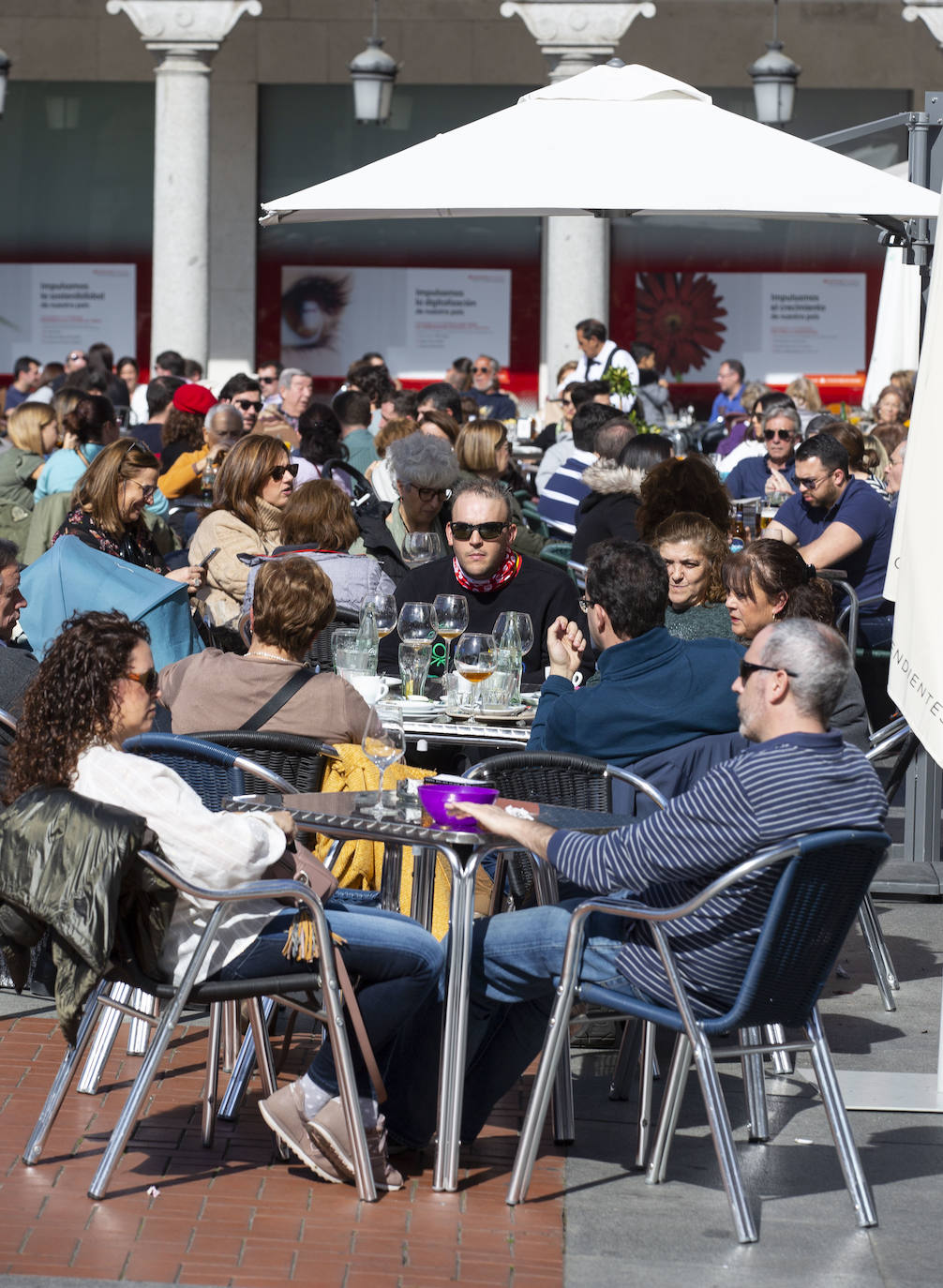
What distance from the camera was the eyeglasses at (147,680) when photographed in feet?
14.9

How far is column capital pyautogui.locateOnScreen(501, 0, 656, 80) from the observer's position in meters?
18.1

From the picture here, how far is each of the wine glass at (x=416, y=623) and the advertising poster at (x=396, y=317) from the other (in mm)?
16339

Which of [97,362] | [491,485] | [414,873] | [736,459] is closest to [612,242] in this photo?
[97,362]

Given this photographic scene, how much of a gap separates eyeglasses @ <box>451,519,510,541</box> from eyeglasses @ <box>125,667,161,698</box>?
263cm

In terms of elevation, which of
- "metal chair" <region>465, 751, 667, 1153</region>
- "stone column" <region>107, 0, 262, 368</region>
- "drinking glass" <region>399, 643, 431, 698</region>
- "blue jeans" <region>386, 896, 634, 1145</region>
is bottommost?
"blue jeans" <region>386, 896, 634, 1145</region>

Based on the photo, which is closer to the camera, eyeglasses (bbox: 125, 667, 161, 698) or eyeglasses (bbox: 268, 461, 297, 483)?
eyeglasses (bbox: 125, 667, 161, 698)

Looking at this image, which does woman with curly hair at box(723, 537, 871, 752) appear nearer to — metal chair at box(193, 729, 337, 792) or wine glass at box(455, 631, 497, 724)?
wine glass at box(455, 631, 497, 724)

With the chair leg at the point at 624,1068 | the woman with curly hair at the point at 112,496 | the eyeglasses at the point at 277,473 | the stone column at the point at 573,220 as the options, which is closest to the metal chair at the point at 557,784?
the chair leg at the point at 624,1068

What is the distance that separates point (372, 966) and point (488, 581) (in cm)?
283

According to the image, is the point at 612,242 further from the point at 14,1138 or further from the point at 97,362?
the point at 14,1138

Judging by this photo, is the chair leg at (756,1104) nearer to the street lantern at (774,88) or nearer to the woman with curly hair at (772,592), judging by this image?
the woman with curly hair at (772,592)

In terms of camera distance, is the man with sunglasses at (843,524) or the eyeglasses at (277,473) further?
the man with sunglasses at (843,524)

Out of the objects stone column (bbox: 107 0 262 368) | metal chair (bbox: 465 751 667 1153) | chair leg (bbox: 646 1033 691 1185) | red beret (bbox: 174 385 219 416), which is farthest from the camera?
stone column (bbox: 107 0 262 368)

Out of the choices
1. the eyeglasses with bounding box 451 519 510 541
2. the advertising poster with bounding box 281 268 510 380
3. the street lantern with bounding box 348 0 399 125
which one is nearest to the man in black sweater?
the eyeglasses with bounding box 451 519 510 541
